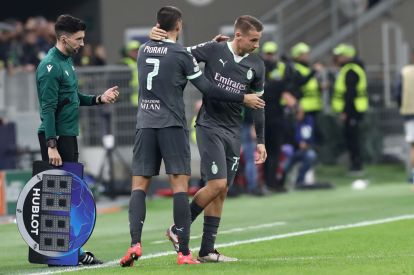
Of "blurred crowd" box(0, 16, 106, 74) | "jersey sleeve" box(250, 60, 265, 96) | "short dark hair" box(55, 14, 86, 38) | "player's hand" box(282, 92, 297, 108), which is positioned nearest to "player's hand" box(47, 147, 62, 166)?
"short dark hair" box(55, 14, 86, 38)

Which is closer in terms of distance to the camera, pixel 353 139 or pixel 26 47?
pixel 26 47

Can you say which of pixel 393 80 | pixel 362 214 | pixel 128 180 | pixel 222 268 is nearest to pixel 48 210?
pixel 222 268

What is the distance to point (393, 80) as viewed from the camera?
26.7 metres

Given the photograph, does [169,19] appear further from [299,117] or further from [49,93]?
[299,117]

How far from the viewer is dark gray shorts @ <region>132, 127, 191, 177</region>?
36.2 ft

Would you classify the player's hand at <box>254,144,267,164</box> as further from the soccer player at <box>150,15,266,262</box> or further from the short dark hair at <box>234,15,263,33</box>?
the short dark hair at <box>234,15,263,33</box>

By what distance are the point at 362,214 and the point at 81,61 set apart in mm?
8513

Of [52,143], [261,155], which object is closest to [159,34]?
[52,143]

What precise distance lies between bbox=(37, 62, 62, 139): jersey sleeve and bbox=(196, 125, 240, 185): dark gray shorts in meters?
1.25

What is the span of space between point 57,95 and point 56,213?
1.01 m

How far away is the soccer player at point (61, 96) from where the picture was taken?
1145cm

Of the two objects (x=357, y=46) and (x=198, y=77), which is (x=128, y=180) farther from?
(x=198, y=77)

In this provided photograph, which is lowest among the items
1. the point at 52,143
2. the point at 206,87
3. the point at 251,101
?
the point at 52,143

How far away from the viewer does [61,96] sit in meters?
11.6
